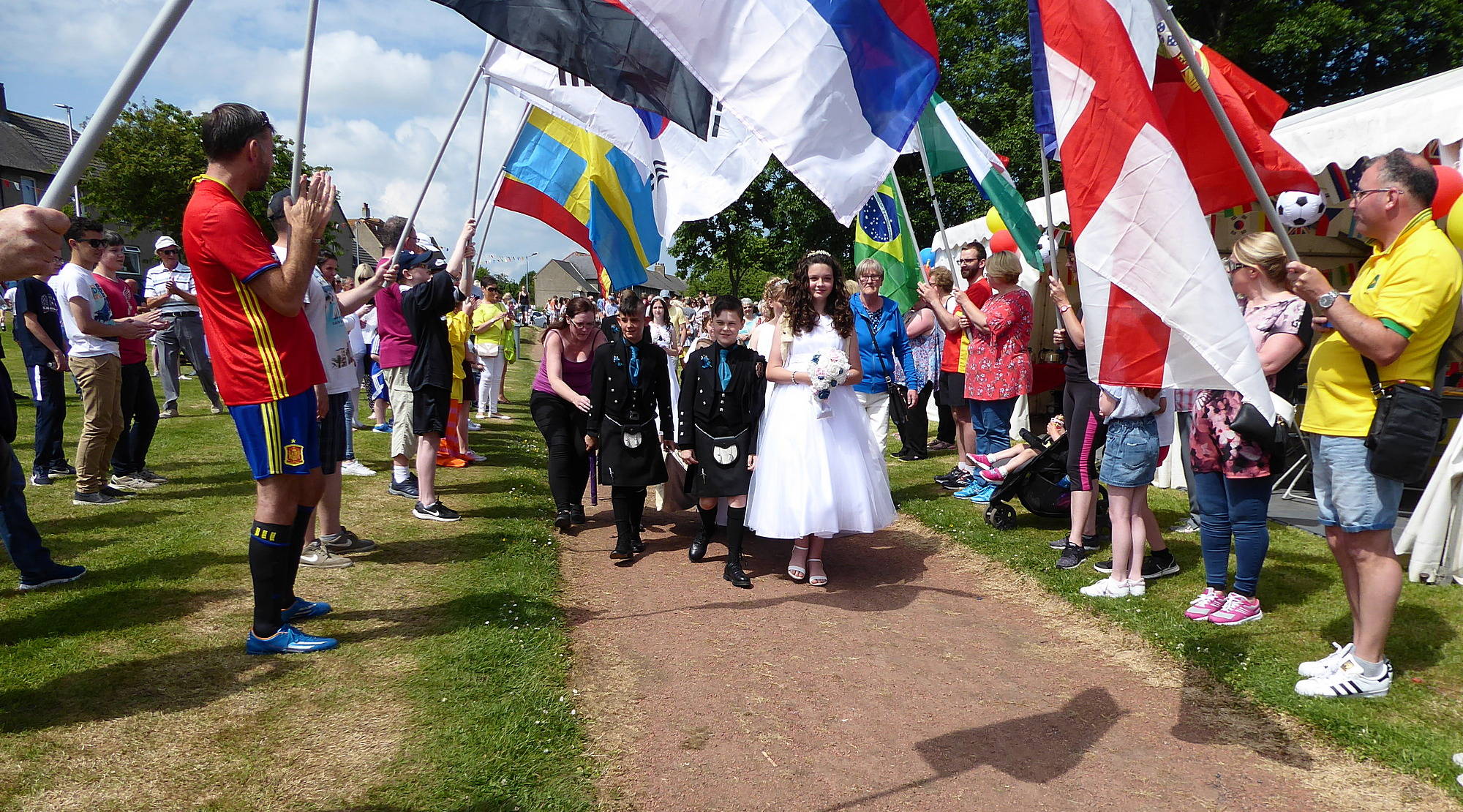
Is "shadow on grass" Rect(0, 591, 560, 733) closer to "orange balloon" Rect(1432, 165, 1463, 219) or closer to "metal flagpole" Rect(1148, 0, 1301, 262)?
"metal flagpole" Rect(1148, 0, 1301, 262)

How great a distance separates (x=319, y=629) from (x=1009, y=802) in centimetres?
344

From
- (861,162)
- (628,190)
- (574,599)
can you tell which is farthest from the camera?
(628,190)

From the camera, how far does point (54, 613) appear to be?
4422 mm

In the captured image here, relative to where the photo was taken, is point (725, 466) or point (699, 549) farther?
point (699, 549)

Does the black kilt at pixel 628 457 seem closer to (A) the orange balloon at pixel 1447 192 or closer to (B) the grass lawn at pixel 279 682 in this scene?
(B) the grass lawn at pixel 279 682

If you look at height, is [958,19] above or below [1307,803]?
above

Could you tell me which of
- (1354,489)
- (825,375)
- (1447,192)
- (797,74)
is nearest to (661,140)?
(825,375)

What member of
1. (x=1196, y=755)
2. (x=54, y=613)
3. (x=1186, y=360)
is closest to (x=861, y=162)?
(x=1186, y=360)

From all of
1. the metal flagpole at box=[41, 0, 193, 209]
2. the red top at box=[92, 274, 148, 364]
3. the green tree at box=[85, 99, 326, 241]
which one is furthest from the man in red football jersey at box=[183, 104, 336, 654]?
the green tree at box=[85, 99, 326, 241]

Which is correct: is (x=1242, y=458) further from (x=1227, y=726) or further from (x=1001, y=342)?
(x=1001, y=342)

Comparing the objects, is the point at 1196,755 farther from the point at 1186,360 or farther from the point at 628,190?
the point at 628,190

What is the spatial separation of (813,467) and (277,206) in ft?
11.3

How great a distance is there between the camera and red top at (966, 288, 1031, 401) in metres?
7.57

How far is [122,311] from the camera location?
764cm
